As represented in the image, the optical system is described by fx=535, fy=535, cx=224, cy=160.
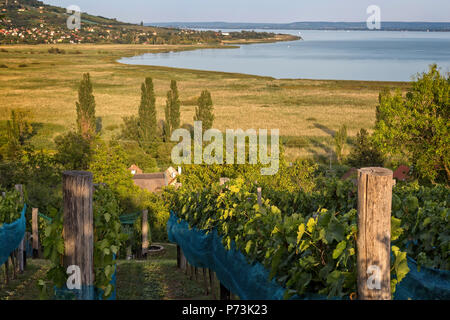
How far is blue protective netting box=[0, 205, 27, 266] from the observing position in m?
9.30

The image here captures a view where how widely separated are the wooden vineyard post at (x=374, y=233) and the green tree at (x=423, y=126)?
81.0ft

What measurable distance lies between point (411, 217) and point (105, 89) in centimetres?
9662

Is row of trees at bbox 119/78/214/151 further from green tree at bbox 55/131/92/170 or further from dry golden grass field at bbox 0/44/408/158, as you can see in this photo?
green tree at bbox 55/131/92/170

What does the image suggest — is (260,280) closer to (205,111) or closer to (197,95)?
(205,111)

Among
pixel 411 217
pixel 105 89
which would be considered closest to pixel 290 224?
pixel 411 217

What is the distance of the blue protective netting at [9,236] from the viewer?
30.5ft

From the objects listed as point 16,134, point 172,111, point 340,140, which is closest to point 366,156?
point 340,140

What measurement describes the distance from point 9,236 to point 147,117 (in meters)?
42.8

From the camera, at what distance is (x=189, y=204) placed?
9.67m

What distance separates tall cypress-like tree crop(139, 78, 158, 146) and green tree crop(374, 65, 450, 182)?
91.6ft

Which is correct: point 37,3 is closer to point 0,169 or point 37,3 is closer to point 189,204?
point 0,169

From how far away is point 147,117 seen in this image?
52031 mm
